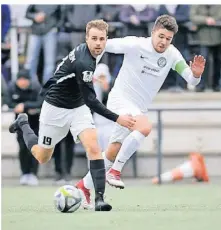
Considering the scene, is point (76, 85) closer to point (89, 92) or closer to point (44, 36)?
point (89, 92)

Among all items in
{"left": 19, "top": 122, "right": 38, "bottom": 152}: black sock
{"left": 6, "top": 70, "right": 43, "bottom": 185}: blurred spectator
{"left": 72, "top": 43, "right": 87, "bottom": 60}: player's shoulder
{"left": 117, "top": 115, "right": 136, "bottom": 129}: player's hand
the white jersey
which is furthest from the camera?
{"left": 6, "top": 70, "right": 43, "bottom": 185}: blurred spectator

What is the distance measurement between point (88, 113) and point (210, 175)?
220 inches

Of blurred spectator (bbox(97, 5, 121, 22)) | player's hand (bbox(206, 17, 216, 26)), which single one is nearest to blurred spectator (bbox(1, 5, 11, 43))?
blurred spectator (bbox(97, 5, 121, 22))

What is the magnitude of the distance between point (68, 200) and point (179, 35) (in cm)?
636

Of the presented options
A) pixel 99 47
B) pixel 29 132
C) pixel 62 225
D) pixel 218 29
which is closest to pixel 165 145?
pixel 218 29

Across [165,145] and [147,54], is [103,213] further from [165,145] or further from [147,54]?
[165,145]

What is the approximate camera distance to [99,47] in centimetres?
916

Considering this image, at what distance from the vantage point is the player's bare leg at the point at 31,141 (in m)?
10.1

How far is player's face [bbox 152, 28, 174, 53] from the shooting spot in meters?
10.0

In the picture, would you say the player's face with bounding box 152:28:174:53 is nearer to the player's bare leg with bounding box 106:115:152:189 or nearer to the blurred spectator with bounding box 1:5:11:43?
the player's bare leg with bounding box 106:115:152:189

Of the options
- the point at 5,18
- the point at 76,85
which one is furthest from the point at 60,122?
the point at 5,18

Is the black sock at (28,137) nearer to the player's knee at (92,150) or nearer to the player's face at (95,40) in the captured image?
the player's knee at (92,150)

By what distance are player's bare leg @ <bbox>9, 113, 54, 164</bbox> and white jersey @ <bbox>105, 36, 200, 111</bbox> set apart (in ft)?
3.30

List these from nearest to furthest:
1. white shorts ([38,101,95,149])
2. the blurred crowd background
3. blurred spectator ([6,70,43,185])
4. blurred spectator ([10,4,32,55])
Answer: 1. white shorts ([38,101,95,149])
2. blurred spectator ([6,70,43,185])
3. the blurred crowd background
4. blurred spectator ([10,4,32,55])
